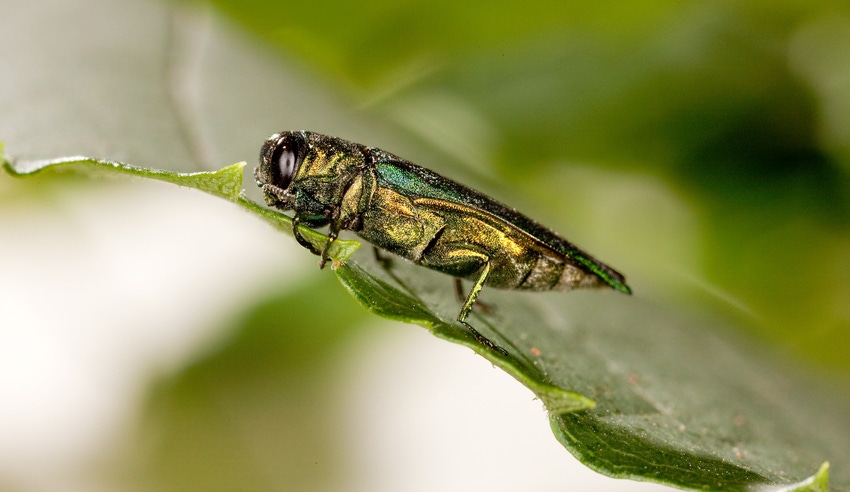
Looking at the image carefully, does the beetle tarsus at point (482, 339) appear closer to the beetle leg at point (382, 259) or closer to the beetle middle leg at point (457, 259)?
the beetle middle leg at point (457, 259)

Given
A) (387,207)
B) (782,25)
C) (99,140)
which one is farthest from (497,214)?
(782,25)

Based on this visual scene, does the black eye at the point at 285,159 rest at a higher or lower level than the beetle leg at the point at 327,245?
higher

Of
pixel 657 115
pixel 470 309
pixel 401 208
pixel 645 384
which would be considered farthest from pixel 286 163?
Answer: pixel 657 115

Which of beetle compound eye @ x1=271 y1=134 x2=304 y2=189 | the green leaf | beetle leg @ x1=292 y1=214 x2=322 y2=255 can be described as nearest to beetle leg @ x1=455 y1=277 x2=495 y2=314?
beetle leg @ x1=292 y1=214 x2=322 y2=255

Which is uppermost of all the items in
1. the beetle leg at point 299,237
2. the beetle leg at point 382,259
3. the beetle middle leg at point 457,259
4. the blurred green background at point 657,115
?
the blurred green background at point 657,115

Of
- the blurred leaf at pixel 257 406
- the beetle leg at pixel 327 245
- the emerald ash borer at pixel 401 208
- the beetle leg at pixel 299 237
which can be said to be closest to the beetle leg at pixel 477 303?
the emerald ash borer at pixel 401 208

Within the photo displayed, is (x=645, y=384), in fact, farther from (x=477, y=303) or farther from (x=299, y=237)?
(x=299, y=237)

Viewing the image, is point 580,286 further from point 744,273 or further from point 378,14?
point 378,14

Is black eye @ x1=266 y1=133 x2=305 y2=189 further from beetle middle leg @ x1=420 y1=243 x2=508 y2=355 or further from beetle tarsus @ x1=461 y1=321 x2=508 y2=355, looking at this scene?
beetle tarsus @ x1=461 y1=321 x2=508 y2=355
